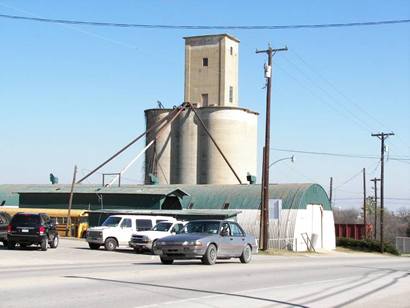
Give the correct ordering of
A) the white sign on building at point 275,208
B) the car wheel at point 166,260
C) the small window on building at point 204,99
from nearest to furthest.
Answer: the car wheel at point 166,260, the white sign on building at point 275,208, the small window on building at point 204,99

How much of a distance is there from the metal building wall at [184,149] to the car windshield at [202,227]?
169 ft

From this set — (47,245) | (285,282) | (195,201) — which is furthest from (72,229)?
(285,282)

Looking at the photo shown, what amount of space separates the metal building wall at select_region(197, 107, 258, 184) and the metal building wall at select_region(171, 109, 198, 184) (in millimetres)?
704

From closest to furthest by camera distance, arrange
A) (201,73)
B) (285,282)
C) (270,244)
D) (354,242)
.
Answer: (285,282) → (270,244) → (354,242) → (201,73)

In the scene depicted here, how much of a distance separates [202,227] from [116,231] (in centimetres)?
1169

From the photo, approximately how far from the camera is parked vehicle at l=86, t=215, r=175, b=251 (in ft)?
116

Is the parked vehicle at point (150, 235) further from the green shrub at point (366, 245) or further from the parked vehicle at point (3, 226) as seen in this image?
the green shrub at point (366, 245)

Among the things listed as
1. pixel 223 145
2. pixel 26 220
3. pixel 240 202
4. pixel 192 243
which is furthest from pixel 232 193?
pixel 192 243

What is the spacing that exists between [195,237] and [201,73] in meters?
59.9

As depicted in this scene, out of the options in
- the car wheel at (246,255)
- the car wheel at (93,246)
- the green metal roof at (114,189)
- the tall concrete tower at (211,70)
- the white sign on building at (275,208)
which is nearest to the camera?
the car wheel at (246,255)

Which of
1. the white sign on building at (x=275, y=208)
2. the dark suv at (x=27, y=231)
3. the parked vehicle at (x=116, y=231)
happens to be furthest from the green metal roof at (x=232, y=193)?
the dark suv at (x=27, y=231)

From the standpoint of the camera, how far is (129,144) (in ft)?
244

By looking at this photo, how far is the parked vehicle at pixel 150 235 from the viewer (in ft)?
108

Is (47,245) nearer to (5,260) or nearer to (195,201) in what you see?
(5,260)
